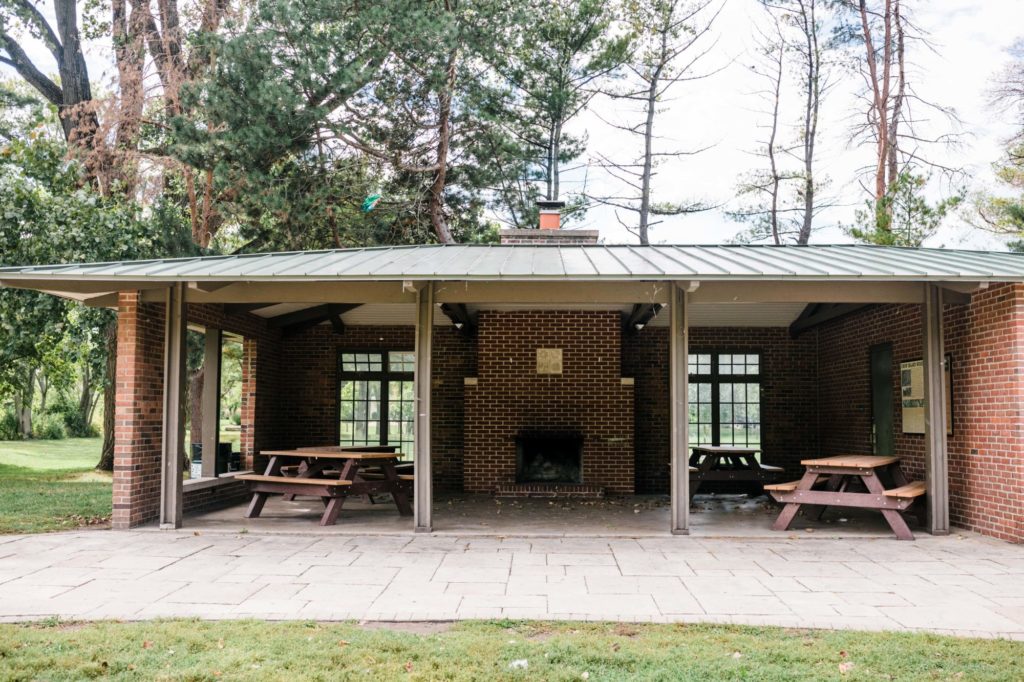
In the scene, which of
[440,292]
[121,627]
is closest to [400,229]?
[440,292]

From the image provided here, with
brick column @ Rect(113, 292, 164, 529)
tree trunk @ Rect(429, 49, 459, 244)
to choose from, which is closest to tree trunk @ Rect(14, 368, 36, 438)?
tree trunk @ Rect(429, 49, 459, 244)

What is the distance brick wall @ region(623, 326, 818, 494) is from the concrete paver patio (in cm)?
525

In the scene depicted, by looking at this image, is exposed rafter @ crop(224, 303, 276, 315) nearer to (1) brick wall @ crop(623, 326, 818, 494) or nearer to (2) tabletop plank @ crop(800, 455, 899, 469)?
(1) brick wall @ crop(623, 326, 818, 494)

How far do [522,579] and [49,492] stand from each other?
876 centimetres

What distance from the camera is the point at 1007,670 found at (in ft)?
11.8

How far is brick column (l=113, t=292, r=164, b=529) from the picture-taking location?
24.9ft

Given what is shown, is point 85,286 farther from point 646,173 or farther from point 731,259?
point 646,173

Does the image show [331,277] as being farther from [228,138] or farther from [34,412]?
[34,412]

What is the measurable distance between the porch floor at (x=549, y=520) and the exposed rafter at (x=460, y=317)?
2431 mm

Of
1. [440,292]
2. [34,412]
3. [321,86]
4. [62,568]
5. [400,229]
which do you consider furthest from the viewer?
[34,412]

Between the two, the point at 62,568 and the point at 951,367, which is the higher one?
the point at 951,367

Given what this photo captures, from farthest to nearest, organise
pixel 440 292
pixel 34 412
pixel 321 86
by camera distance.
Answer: pixel 34 412
pixel 321 86
pixel 440 292

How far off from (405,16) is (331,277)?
340 inches

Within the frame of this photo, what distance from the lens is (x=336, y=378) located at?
1275 centimetres
